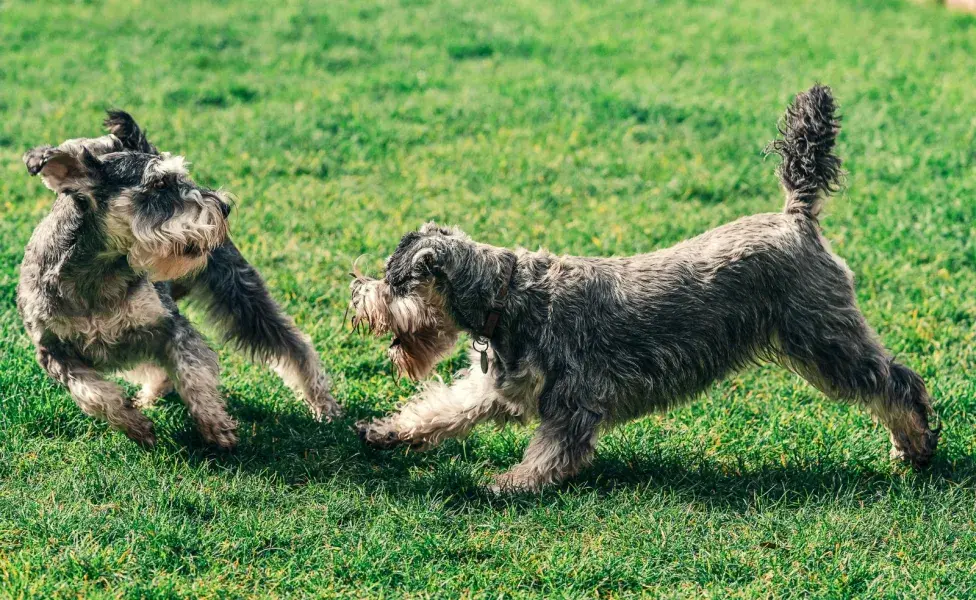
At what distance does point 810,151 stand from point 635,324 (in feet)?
4.17

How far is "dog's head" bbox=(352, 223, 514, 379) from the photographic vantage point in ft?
16.5

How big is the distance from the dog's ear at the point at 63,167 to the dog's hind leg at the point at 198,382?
0.90 meters

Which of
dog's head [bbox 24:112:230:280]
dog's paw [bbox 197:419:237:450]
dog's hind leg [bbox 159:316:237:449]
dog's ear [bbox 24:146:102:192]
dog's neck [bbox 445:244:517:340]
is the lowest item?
dog's paw [bbox 197:419:237:450]

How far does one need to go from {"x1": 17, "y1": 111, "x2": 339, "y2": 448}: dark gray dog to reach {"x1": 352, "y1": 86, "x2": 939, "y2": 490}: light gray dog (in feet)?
3.01

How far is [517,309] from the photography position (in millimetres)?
5141

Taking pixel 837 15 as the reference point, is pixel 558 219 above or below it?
below

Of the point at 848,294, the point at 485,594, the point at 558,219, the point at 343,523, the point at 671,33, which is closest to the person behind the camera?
the point at 485,594

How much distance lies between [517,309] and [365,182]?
13.4 feet

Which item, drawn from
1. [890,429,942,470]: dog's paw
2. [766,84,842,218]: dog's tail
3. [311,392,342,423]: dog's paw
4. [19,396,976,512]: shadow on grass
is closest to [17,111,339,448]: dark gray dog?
[19,396,976,512]: shadow on grass

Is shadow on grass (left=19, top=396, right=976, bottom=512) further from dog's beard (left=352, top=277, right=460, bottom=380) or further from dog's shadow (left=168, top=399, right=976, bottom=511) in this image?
dog's beard (left=352, top=277, right=460, bottom=380)

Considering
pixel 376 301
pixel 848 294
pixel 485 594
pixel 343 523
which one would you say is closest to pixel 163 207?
pixel 376 301

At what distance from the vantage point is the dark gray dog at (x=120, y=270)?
5.03 metres

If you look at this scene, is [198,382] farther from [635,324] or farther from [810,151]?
[810,151]

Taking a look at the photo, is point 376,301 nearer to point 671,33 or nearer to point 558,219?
point 558,219
